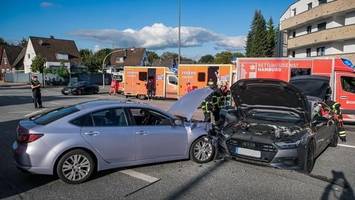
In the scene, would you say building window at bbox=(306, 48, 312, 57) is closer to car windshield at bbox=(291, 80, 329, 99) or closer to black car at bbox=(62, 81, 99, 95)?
black car at bbox=(62, 81, 99, 95)

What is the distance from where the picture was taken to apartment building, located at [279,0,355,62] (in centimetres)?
3541

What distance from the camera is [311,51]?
4350 cm

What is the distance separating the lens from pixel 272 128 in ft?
23.8

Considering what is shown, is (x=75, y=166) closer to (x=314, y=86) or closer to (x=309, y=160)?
(x=309, y=160)

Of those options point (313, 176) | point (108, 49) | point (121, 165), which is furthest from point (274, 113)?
point (108, 49)

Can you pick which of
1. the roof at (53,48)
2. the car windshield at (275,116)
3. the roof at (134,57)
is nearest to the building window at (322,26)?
the car windshield at (275,116)

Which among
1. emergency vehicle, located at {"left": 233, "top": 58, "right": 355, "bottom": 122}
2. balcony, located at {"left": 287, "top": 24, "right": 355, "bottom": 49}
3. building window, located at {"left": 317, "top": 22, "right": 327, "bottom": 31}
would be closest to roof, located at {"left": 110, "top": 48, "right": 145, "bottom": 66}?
balcony, located at {"left": 287, "top": 24, "right": 355, "bottom": 49}

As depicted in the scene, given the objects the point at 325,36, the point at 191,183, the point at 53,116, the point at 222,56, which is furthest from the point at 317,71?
the point at 222,56

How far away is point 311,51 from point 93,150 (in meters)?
42.0

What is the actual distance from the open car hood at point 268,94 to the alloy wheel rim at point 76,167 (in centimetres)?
342

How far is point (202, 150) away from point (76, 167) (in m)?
2.70

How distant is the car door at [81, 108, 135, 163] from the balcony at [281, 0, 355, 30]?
34.0m

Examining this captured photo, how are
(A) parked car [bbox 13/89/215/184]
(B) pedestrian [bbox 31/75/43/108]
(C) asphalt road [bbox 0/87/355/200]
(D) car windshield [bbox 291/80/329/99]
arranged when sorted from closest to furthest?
(C) asphalt road [bbox 0/87/355/200], (A) parked car [bbox 13/89/215/184], (D) car windshield [bbox 291/80/329/99], (B) pedestrian [bbox 31/75/43/108]

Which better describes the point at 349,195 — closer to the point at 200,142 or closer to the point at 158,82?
the point at 200,142
